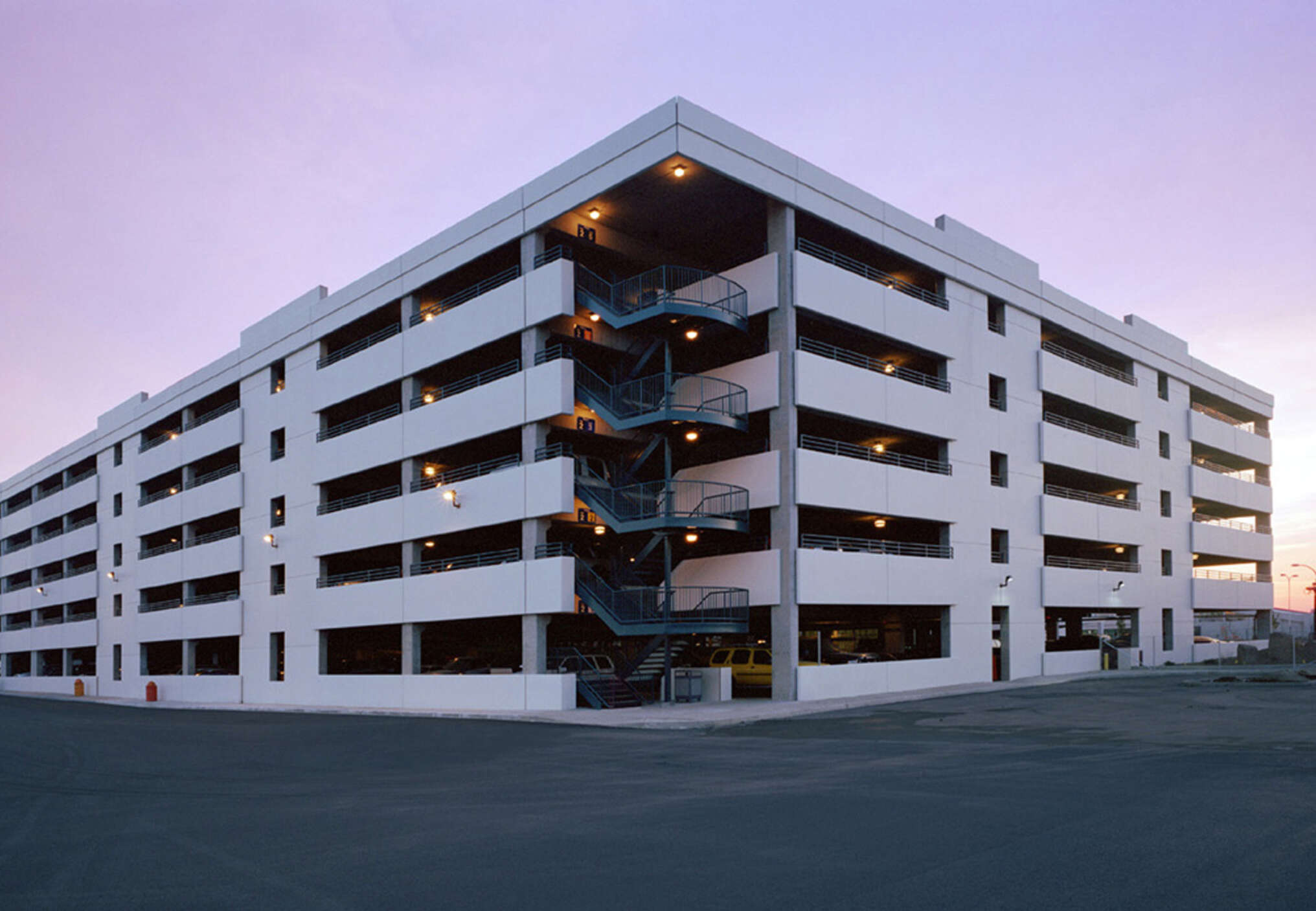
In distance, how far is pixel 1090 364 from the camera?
164 feet

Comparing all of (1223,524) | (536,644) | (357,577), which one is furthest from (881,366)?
(1223,524)

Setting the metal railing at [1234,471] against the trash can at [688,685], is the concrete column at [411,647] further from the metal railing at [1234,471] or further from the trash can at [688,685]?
the metal railing at [1234,471]

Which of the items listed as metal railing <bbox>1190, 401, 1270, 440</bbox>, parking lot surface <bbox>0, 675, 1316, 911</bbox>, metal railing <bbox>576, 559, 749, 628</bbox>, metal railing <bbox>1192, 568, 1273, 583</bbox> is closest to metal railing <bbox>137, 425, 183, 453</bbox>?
metal railing <bbox>576, 559, 749, 628</bbox>

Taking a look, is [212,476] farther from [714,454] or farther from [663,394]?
[663,394]

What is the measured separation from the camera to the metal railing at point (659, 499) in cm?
3238

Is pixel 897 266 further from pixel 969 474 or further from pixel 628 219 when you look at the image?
pixel 628 219

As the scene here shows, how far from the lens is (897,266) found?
1551 inches

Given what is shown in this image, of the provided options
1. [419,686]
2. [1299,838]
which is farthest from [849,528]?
[1299,838]

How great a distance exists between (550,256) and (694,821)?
26055 mm

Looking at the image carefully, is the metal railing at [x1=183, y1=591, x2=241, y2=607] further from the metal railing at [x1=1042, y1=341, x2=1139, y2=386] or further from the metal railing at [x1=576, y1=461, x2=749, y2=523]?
the metal railing at [x1=1042, y1=341, x2=1139, y2=386]

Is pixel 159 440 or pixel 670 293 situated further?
pixel 159 440

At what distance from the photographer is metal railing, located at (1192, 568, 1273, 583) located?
194 feet

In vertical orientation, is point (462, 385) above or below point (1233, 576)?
above

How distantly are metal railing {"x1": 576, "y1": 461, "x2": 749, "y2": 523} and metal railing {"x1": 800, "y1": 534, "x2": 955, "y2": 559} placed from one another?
10.6ft
